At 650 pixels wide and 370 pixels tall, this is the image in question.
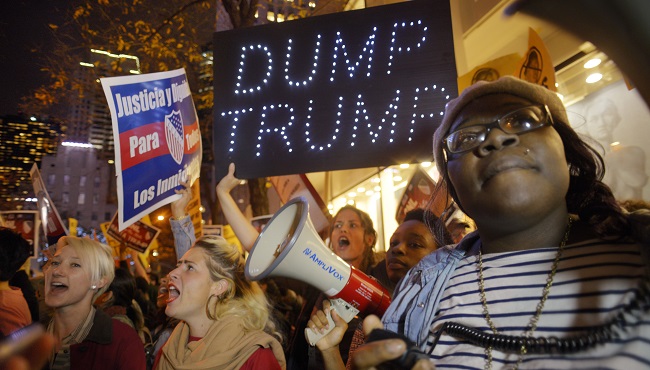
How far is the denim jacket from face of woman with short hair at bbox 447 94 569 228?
0.25 meters

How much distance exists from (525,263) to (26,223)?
7.12m

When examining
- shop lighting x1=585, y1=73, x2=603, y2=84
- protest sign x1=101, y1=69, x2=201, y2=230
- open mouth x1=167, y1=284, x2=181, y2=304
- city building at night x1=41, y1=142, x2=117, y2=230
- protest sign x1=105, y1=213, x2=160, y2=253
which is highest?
city building at night x1=41, y1=142, x2=117, y2=230

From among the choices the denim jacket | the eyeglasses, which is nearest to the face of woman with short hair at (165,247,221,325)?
the denim jacket

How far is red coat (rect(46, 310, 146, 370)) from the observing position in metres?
2.62

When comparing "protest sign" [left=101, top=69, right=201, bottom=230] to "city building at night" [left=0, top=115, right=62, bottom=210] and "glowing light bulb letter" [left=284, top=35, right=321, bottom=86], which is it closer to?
"glowing light bulb letter" [left=284, top=35, right=321, bottom=86]

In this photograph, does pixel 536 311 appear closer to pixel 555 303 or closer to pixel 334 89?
pixel 555 303

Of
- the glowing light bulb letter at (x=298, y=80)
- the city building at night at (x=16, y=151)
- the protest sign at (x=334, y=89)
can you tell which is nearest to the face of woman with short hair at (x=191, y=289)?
the protest sign at (x=334, y=89)

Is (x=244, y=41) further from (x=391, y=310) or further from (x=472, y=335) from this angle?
(x=472, y=335)

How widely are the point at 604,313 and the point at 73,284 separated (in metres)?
3.30

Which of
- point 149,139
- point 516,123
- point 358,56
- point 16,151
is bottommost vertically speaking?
point 516,123

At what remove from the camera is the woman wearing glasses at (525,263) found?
1086 mm

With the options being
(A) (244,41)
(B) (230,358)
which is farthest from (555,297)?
(A) (244,41)

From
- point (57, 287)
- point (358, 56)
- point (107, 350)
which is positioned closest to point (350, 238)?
point (358, 56)

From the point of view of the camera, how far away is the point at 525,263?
1372 millimetres
